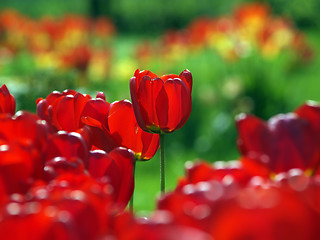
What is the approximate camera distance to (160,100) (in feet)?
2.51

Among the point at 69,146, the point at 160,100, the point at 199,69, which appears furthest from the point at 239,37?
the point at 69,146

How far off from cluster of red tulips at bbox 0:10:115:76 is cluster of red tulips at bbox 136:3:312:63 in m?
0.42

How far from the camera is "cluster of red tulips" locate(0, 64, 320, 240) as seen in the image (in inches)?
14.1

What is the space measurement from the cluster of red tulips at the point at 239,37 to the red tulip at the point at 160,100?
128 inches

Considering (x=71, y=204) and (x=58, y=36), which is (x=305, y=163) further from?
(x=58, y=36)

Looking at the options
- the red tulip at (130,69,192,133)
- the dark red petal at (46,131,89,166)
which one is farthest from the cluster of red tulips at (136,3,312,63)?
the dark red petal at (46,131,89,166)

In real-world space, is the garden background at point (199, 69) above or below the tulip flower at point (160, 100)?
below

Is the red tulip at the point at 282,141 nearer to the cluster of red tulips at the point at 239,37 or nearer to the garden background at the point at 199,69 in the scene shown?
the garden background at the point at 199,69

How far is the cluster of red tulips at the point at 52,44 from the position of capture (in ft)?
13.2

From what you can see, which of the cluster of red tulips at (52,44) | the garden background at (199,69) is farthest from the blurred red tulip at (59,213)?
the cluster of red tulips at (52,44)

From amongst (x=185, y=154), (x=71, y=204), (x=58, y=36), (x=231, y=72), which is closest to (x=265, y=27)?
(x=231, y=72)

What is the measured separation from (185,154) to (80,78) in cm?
88

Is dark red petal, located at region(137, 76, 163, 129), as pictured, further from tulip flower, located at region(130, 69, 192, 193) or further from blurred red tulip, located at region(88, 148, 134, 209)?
blurred red tulip, located at region(88, 148, 134, 209)

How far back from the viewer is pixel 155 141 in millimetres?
784
